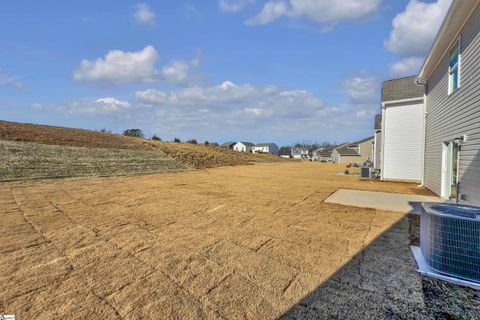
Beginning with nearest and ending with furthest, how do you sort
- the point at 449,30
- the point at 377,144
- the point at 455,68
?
the point at 449,30 < the point at 455,68 < the point at 377,144

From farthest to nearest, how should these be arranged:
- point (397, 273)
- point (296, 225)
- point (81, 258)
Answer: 1. point (296, 225)
2. point (81, 258)
3. point (397, 273)

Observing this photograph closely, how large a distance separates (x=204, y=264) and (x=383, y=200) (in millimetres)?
6579

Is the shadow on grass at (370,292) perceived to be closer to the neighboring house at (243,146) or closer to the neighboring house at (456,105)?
the neighboring house at (456,105)

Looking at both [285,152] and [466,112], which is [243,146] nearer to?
[285,152]

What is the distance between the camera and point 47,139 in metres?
16.6

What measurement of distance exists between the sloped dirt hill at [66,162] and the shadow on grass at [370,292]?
12231 mm

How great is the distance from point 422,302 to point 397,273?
0.59m

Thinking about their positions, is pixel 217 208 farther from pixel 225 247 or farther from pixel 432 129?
pixel 432 129

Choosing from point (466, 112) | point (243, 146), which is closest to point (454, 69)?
point (466, 112)

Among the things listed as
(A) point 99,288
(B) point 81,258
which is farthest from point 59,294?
(B) point 81,258

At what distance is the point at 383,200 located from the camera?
A: 25.4 feet

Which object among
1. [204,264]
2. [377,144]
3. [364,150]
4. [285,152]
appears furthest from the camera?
[285,152]

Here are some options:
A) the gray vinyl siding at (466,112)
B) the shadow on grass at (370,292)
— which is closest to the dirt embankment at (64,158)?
the shadow on grass at (370,292)

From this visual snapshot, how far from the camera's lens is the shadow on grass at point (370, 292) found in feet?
7.66
